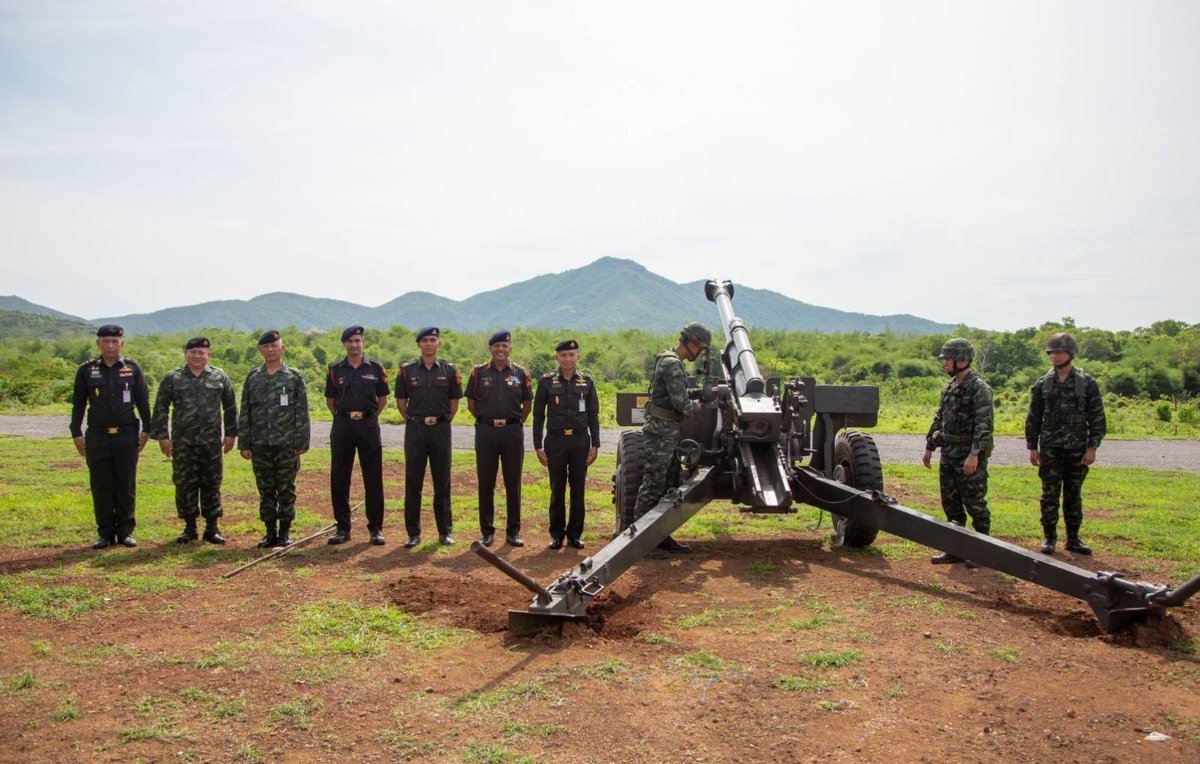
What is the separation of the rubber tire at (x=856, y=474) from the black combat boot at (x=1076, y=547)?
1.42 m

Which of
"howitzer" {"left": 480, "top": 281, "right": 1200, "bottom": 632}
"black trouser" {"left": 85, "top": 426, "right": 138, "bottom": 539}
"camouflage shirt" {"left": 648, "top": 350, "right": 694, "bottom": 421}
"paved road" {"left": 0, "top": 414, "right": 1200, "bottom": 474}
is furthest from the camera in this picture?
"paved road" {"left": 0, "top": 414, "right": 1200, "bottom": 474}

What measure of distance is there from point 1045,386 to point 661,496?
124 inches

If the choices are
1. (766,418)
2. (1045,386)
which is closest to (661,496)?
(766,418)

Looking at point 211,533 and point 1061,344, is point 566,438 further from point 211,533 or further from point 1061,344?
point 1061,344

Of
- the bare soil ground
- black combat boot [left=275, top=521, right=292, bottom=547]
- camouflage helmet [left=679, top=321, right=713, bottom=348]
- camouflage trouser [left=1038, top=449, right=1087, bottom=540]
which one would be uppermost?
camouflage helmet [left=679, top=321, right=713, bottom=348]

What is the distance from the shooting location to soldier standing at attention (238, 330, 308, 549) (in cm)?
772

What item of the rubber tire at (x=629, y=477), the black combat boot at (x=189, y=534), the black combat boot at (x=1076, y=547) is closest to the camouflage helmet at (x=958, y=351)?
the black combat boot at (x=1076, y=547)

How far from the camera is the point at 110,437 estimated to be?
766cm

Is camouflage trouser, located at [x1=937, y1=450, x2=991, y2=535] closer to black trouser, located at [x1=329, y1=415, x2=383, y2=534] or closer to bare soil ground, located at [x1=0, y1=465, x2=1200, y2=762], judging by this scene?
bare soil ground, located at [x1=0, y1=465, x2=1200, y2=762]

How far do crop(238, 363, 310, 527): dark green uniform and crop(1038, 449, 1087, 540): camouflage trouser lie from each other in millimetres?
5826

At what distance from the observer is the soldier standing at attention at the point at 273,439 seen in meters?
7.72

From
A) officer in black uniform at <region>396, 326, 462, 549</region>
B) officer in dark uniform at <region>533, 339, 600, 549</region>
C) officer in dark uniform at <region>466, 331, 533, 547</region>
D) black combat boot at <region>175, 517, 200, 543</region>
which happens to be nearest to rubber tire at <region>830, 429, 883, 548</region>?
officer in dark uniform at <region>533, 339, 600, 549</region>

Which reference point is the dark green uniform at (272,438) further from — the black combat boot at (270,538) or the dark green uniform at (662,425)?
the dark green uniform at (662,425)

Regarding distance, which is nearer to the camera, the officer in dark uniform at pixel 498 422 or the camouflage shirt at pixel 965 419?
the camouflage shirt at pixel 965 419
